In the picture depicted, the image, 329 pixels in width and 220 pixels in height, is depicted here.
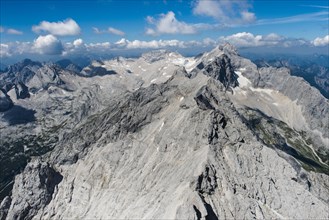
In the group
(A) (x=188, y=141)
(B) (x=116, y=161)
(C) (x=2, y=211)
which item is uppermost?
(A) (x=188, y=141)

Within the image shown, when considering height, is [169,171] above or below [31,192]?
above

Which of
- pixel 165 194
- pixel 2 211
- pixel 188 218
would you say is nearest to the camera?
pixel 188 218

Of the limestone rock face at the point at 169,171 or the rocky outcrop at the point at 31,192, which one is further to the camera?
the rocky outcrop at the point at 31,192

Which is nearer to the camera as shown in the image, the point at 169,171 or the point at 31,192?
the point at 169,171

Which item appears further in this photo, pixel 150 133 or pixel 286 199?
pixel 150 133

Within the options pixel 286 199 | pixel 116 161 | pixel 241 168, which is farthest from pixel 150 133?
pixel 286 199

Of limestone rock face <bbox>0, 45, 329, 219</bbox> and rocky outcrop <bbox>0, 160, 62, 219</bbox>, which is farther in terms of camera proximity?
rocky outcrop <bbox>0, 160, 62, 219</bbox>

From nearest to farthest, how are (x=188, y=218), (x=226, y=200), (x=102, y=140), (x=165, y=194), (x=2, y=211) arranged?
(x=188, y=218), (x=226, y=200), (x=165, y=194), (x=2, y=211), (x=102, y=140)

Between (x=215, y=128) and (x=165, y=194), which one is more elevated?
(x=215, y=128)

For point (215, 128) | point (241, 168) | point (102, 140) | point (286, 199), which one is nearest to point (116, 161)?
point (102, 140)

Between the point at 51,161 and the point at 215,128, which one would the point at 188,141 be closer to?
Result: the point at 215,128
